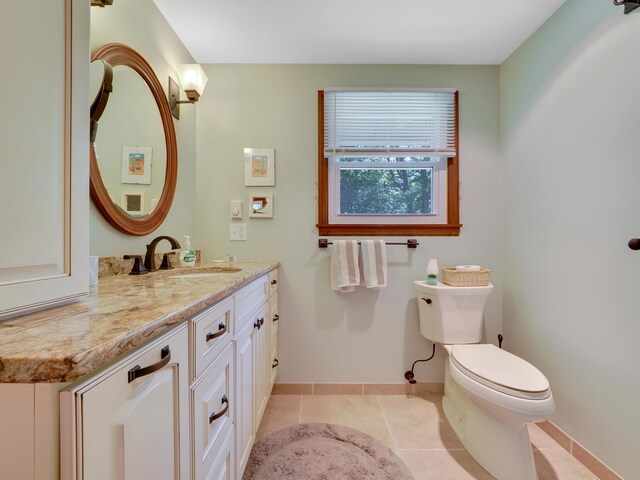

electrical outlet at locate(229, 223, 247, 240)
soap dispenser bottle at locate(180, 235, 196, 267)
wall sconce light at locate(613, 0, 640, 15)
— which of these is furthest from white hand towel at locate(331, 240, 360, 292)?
wall sconce light at locate(613, 0, 640, 15)

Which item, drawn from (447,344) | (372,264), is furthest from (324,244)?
(447,344)

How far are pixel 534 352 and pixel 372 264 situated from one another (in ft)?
3.38

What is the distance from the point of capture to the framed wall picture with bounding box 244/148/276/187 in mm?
1922

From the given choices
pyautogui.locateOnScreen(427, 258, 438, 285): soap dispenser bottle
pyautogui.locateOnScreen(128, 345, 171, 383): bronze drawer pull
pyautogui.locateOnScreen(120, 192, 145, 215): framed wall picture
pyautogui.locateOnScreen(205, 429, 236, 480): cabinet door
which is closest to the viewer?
pyautogui.locateOnScreen(128, 345, 171, 383): bronze drawer pull

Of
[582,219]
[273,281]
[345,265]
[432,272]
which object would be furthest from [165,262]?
[582,219]

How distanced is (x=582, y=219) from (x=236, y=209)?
1895mm

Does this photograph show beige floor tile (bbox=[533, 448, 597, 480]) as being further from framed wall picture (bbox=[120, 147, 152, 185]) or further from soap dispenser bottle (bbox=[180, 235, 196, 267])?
framed wall picture (bbox=[120, 147, 152, 185])

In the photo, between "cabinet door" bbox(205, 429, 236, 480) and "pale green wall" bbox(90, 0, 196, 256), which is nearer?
"cabinet door" bbox(205, 429, 236, 480)

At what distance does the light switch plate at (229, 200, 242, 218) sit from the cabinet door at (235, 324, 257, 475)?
90 cm

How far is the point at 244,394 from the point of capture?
1.12 metres

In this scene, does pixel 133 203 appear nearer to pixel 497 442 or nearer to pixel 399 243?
pixel 399 243

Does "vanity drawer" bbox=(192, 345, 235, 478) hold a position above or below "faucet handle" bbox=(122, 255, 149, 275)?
below

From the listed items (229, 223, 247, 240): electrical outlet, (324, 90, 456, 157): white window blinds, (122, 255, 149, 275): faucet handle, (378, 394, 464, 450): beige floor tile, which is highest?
(324, 90, 456, 157): white window blinds

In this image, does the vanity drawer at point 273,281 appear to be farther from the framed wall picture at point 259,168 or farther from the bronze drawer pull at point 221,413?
the bronze drawer pull at point 221,413
